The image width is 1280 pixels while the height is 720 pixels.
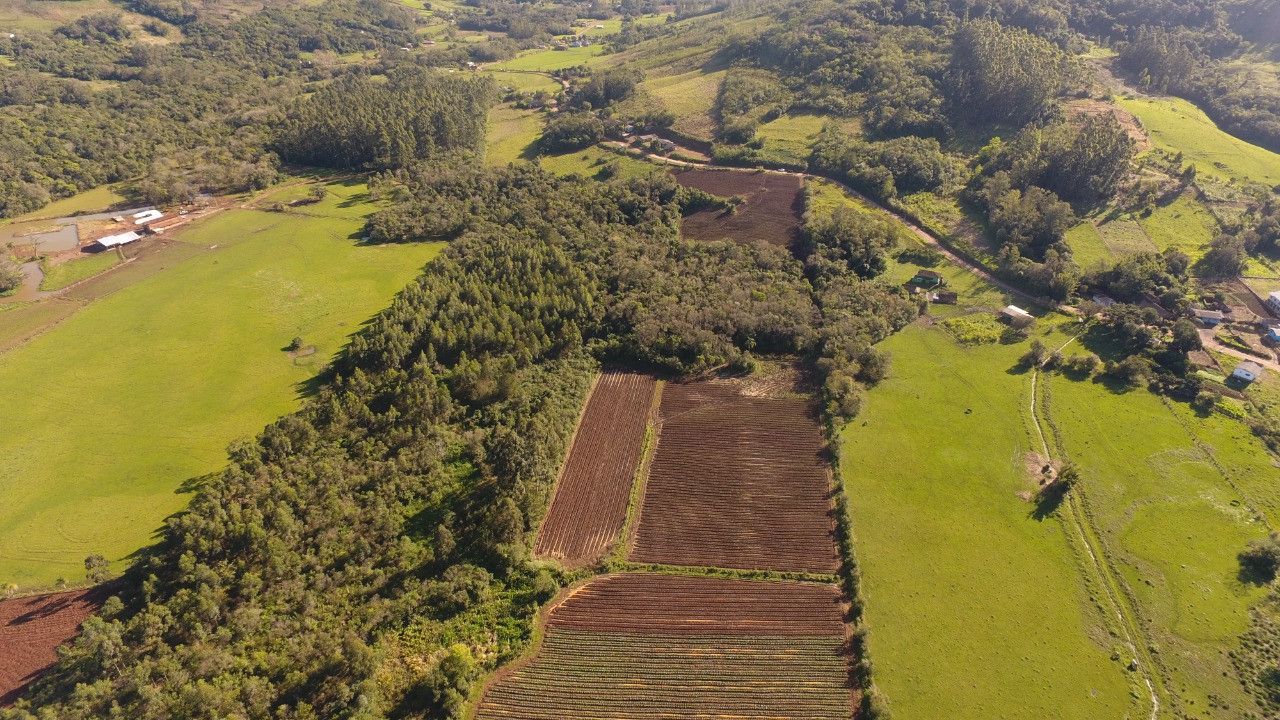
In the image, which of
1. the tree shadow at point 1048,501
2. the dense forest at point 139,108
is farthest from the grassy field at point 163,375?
the tree shadow at point 1048,501

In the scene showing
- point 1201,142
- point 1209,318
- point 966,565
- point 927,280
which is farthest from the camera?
point 1201,142

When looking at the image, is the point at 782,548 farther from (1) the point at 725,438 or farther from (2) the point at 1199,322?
(2) the point at 1199,322

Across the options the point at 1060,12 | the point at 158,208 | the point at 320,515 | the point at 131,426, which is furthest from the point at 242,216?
the point at 1060,12

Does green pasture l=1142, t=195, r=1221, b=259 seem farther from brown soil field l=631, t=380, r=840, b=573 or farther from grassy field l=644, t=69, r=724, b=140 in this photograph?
grassy field l=644, t=69, r=724, b=140

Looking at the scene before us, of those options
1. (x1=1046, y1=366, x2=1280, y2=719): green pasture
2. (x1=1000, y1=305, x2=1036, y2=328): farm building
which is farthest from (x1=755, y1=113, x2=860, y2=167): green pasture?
(x1=1046, y1=366, x2=1280, y2=719): green pasture

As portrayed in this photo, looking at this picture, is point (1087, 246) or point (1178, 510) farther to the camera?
point (1087, 246)

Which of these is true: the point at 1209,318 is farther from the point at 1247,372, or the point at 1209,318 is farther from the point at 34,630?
the point at 34,630

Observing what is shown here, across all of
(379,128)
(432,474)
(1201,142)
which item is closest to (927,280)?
(432,474)
